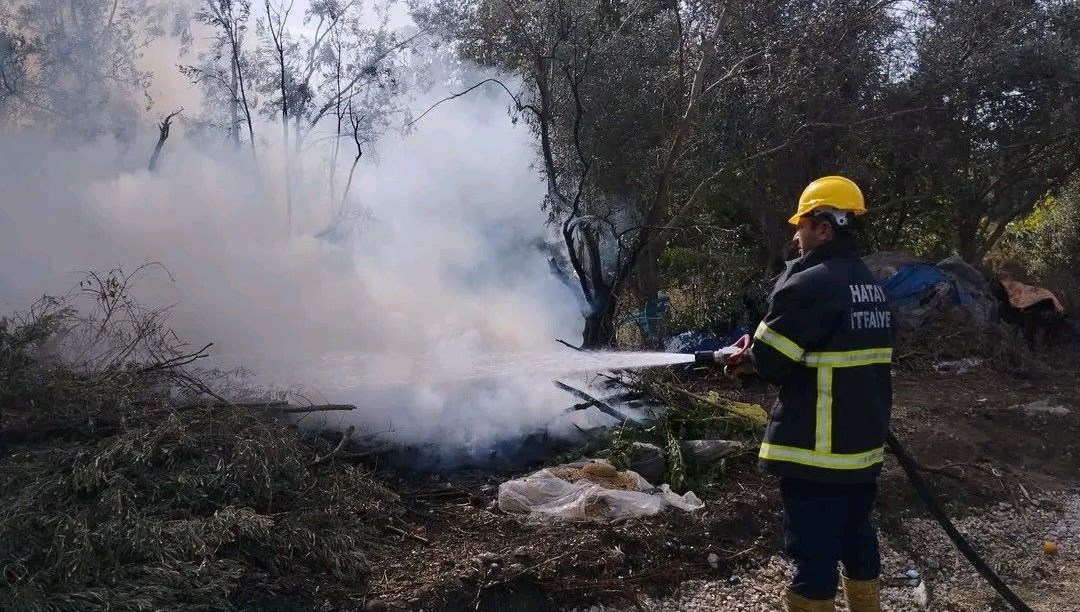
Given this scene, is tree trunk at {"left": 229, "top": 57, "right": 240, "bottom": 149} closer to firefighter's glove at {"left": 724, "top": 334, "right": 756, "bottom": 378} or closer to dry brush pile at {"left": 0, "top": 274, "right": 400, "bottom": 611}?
dry brush pile at {"left": 0, "top": 274, "right": 400, "bottom": 611}

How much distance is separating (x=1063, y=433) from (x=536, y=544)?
489 cm

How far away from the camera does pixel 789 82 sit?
838 centimetres

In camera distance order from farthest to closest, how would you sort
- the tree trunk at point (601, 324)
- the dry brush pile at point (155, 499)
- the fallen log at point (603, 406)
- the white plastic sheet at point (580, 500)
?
the tree trunk at point (601, 324)
the fallen log at point (603, 406)
the white plastic sheet at point (580, 500)
the dry brush pile at point (155, 499)

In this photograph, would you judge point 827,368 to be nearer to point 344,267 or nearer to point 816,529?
point 816,529

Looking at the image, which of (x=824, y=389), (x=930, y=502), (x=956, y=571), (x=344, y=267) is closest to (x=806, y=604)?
(x=824, y=389)

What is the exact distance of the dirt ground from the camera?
12.1 ft

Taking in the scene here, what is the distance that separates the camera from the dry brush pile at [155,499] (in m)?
3.28

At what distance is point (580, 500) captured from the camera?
175 inches

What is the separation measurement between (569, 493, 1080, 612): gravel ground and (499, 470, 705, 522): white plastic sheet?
0.58m

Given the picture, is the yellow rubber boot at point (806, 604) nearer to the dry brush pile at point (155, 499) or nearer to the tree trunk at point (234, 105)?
the dry brush pile at point (155, 499)

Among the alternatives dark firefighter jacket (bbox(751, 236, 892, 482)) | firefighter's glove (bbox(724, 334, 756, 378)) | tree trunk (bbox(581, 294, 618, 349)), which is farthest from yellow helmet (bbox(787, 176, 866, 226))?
tree trunk (bbox(581, 294, 618, 349))

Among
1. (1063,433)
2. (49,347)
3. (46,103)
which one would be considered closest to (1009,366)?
(1063,433)

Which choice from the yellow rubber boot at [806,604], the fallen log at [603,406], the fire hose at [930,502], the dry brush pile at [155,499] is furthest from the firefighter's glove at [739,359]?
the fallen log at [603,406]

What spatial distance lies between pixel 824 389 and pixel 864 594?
876 mm
